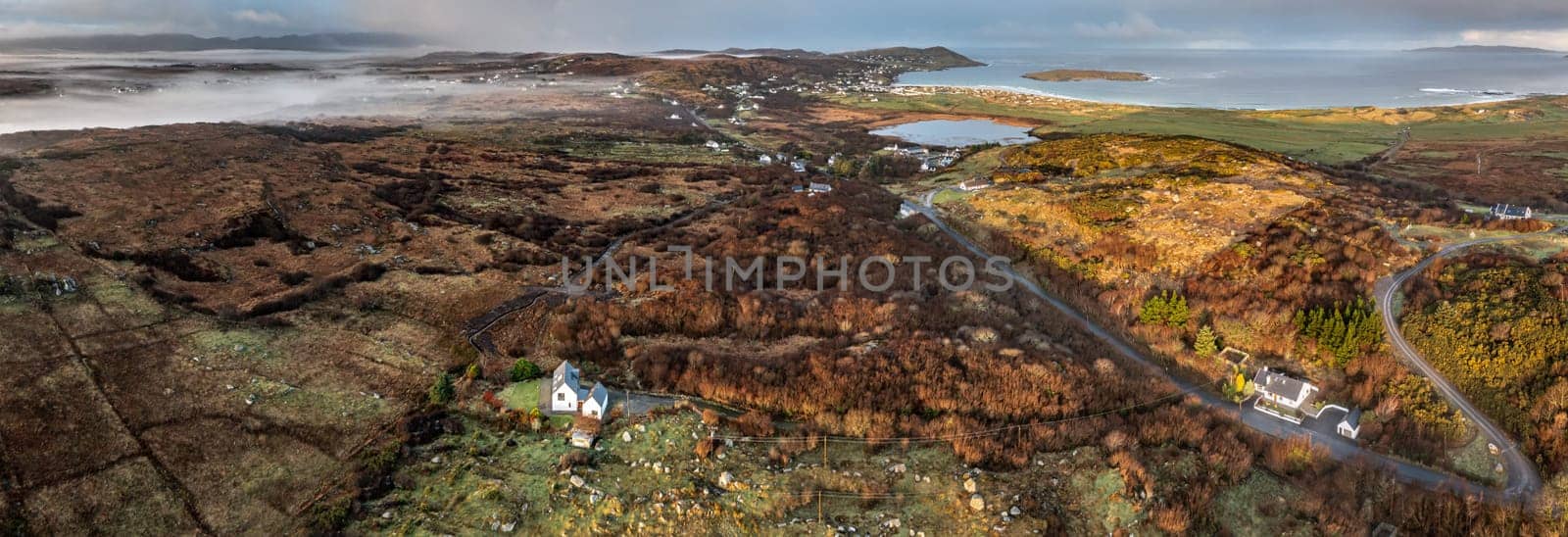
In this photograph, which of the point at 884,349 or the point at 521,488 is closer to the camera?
the point at 521,488

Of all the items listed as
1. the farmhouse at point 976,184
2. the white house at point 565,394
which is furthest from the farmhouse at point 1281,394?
the farmhouse at point 976,184

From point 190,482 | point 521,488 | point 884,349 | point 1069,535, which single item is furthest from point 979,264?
point 190,482

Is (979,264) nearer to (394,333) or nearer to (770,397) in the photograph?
(770,397)

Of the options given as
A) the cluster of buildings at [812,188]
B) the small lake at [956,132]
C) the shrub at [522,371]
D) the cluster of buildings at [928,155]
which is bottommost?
the shrub at [522,371]

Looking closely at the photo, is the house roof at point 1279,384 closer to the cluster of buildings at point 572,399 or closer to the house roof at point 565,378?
the cluster of buildings at point 572,399

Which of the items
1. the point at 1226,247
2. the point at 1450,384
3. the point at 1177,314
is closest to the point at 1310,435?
the point at 1450,384

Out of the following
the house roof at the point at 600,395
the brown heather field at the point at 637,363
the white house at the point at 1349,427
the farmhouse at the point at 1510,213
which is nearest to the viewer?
the brown heather field at the point at 637,363
